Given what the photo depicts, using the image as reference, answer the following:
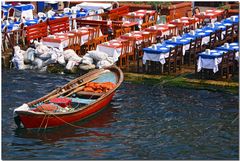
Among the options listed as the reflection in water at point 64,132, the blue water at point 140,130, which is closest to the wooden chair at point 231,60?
the blue water at point 140,130

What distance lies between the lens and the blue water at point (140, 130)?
77.6 ft

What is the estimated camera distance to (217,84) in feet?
98.3

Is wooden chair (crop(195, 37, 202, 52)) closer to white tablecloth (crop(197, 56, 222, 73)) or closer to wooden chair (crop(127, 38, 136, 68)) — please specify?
white tablecloth (crop(197, 56, 222, 73))

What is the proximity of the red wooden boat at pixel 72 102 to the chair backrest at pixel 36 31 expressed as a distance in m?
6.35

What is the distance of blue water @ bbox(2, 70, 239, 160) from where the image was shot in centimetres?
2366

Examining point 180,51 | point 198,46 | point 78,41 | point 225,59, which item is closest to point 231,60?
point 225,59

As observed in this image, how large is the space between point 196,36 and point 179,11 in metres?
8.91

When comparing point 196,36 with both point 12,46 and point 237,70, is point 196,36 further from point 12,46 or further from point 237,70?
point 12,46

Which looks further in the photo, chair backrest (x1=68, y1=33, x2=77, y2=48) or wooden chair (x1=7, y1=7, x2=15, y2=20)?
wooden chair (x1=7, y1=7, x2=15, y2=20)

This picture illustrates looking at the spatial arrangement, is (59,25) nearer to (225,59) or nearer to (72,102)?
(225,59)

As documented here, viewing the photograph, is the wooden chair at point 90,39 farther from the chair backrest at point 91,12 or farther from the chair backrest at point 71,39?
the chair backrest at point 91,12

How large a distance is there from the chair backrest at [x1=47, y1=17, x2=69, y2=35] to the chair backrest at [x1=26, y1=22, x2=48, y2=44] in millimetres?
343

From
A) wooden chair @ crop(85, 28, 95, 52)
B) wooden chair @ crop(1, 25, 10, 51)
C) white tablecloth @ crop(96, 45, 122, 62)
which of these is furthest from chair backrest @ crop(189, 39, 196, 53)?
wooden chair @ crop(1, 25, 10, 51)

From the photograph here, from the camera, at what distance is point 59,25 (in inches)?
1454
